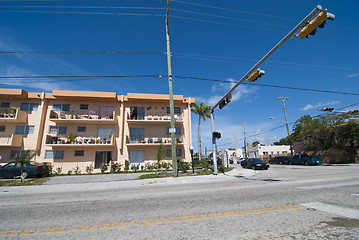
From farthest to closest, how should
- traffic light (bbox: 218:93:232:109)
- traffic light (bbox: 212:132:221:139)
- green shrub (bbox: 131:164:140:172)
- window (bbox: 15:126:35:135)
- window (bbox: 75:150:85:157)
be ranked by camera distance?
window (bbox: 75:150:85:157)
green shrub (bbox: 131:164:140:172)
window (bbox: 15:126:35:135)
traffic light (bbox: 212:132:221:139)
traffic light (bbox: 218:93:232:109)

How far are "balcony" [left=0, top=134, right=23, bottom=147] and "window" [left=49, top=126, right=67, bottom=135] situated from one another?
3.08 m

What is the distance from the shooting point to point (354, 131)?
23.0 m

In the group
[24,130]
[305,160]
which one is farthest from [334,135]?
[24,130]

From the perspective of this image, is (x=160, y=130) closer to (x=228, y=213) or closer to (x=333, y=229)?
(x=228, y=213)

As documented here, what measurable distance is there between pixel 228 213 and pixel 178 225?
4.78 ft

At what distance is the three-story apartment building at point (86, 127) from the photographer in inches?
784

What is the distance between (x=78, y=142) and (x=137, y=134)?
22.7 ft

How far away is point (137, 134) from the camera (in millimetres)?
22172

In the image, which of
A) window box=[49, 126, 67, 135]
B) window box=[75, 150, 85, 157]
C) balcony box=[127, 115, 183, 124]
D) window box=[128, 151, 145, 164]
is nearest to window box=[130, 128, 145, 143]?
balcony box=[127, 115, 183, 124]

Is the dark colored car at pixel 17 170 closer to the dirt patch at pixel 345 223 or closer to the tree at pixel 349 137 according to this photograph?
the dirt patch at pixel 345 223

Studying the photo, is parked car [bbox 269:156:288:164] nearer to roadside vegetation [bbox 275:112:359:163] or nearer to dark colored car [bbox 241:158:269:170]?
roadside vegetation [bbox 275:112:359:163]

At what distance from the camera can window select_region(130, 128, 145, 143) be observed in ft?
71.8

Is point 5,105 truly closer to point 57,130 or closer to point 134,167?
point 57,130

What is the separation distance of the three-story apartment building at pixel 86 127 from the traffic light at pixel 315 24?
16895 mm
